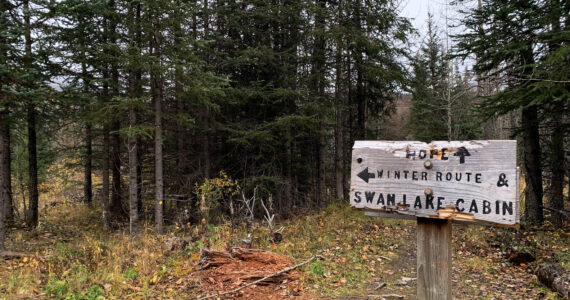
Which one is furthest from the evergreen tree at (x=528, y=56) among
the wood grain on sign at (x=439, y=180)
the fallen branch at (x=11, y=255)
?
the fallen branch at (x=11, y=255)

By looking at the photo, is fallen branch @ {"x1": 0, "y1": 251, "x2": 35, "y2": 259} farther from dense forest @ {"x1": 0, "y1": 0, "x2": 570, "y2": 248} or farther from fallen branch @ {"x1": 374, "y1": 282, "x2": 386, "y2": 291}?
fallen branch @ {"x1": 374, "y1": 282, "x2": 386, "y2": 291}

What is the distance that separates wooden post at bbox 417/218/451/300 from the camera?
8.39 feet

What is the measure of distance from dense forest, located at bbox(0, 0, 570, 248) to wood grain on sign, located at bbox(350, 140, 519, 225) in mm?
5950

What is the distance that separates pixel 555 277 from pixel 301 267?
14.6 ft

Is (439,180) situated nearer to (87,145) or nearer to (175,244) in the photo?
(175,244)

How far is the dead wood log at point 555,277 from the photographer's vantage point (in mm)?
4844

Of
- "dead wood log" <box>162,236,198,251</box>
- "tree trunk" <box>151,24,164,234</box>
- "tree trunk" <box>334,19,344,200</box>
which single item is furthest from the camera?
"tree trunk" <box>334,19,344,200</box>

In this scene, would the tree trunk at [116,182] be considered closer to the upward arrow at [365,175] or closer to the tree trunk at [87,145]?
the tree trunk at [87,145]

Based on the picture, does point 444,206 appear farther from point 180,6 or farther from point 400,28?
point 400,28

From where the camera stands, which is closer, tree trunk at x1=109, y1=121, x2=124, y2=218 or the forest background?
the forest background

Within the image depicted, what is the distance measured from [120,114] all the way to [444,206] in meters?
9.43

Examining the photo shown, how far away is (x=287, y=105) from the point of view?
12477 millimetres

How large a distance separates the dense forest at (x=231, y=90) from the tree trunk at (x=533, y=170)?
39 millimetres

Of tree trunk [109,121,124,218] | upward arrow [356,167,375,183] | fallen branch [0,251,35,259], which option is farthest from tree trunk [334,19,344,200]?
fallen branch [0,251,35,259]
